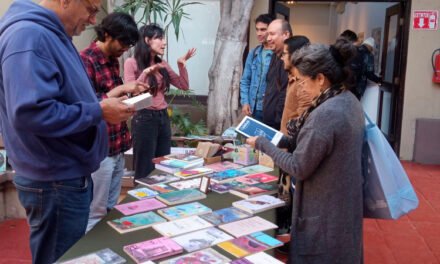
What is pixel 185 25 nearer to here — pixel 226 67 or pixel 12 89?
pixel 226 67

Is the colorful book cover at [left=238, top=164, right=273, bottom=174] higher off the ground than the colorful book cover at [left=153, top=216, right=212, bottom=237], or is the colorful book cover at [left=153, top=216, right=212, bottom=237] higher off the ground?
the colorful book cover at [left=153, top=216, right=212, bottom=237]

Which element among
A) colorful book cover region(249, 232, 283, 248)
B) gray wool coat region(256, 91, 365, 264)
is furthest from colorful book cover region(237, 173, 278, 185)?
colorful book cover region(249, 232, 283, 248)

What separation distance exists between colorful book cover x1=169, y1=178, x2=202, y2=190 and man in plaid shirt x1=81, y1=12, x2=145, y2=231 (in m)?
0.37

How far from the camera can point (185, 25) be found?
5.99 m

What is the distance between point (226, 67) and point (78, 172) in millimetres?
3790

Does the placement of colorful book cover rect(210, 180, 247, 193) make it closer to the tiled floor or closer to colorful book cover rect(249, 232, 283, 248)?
colorful book cover rect(249, 232, 283, 248)

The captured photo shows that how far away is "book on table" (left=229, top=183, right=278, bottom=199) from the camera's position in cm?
224

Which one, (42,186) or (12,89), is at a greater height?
(12,89)

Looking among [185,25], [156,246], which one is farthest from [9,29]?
[185,25]

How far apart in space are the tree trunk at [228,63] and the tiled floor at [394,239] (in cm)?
223

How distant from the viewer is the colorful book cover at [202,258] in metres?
1.52

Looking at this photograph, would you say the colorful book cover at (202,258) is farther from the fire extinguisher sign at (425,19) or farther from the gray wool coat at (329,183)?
the fire extinguisher sign at (425,19)

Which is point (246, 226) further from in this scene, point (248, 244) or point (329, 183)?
point (329, 183)

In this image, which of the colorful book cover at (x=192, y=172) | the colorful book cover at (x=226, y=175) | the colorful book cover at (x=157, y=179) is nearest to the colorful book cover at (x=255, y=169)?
the colorful book cover at (x=226, y=175)
